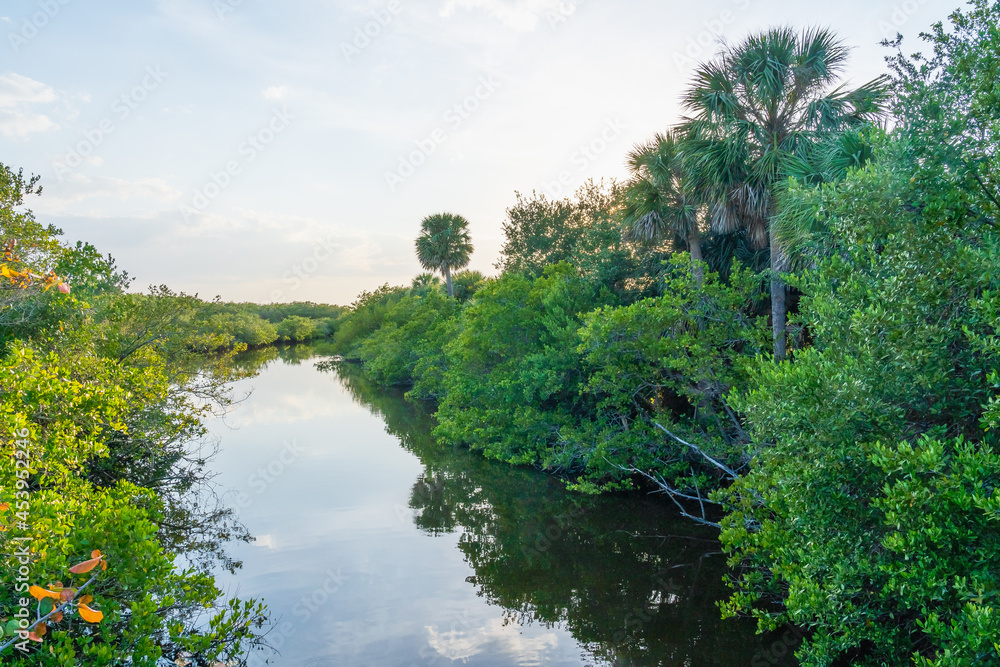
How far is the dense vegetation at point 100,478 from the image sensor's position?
5227 millimetres

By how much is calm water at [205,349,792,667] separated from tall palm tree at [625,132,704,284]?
7112mm

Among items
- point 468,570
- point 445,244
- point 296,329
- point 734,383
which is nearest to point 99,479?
point 468,570

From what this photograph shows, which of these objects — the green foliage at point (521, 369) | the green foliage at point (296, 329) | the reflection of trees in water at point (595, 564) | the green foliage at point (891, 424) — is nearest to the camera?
the green foliage at point (891, 424)

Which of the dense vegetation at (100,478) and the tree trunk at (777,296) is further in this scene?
the tree trunk at (777,296)

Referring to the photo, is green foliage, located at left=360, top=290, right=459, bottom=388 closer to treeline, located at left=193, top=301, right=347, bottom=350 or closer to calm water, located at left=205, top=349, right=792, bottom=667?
calm water, located at left=205, top=349, right=792, bottom=667

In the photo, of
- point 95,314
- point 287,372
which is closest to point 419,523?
point 95,314

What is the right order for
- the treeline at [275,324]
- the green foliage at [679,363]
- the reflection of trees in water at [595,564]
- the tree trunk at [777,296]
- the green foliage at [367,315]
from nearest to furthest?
the reflection of trees in water at [595,564], the green foliage at [679,363], the tree trunk at [777,296], the green foliage at [367,315], the treeline at [275,324]

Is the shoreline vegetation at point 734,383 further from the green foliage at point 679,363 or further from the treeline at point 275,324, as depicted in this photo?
the treeline at point 275,324

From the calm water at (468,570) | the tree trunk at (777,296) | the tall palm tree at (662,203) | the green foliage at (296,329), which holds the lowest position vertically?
the calm water at (468,570)

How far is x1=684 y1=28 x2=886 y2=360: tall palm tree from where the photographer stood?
12391mm

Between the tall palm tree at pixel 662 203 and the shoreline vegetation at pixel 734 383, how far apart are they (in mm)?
70

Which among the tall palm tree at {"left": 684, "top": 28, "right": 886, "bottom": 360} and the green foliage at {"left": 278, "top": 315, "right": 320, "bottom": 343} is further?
the green foliage at {"left": 278, "top": 315, "right": 320, "bottom": 343}

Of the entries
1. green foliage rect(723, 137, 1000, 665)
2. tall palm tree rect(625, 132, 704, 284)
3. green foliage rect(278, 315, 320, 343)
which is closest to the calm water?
green foliage rect(723, 137, 1000, 665)

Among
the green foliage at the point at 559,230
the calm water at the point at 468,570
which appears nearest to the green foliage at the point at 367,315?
the green foliage at the point at 559,230
